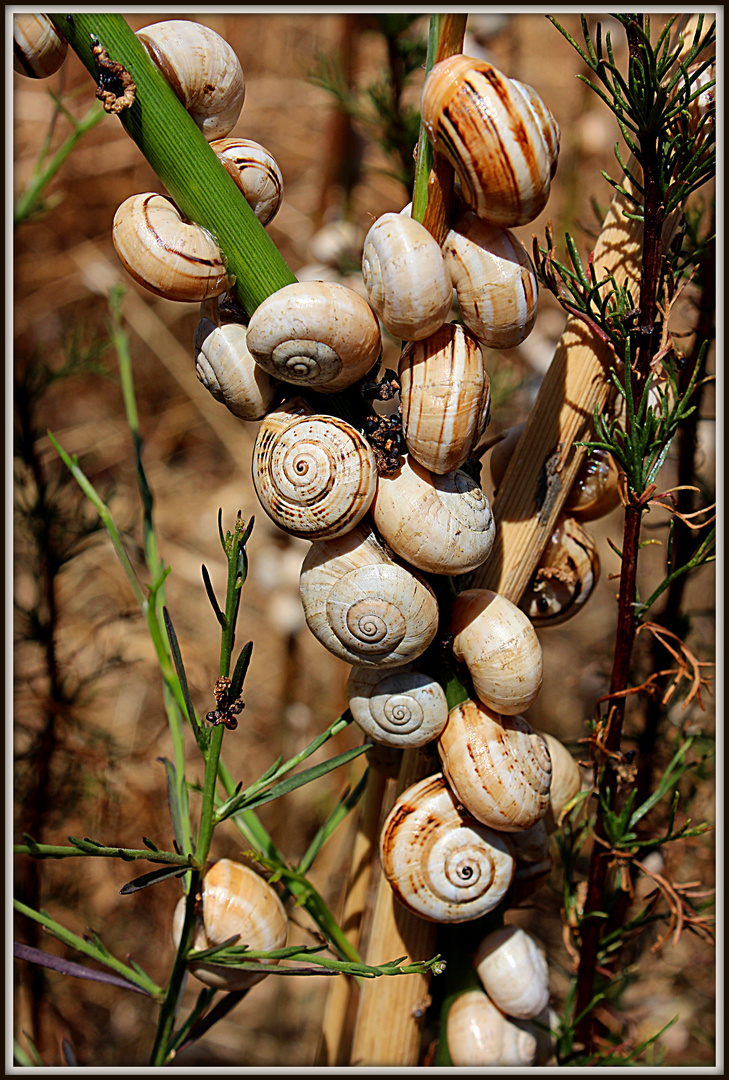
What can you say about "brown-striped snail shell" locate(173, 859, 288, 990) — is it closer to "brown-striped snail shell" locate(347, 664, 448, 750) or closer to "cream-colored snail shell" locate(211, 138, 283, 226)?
"brown-striped snail shell" locate(347, 664, 448, 750)

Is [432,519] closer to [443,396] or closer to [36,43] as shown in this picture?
[443,396]

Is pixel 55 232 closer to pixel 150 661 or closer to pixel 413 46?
pixel 150 661

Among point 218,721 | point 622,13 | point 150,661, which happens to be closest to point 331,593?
point 218,721

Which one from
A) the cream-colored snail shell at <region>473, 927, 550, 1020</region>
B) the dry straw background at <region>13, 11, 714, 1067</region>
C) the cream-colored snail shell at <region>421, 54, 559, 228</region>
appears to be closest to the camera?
the cream-colored snail shell at <region>421, 54, 559, 228</region>

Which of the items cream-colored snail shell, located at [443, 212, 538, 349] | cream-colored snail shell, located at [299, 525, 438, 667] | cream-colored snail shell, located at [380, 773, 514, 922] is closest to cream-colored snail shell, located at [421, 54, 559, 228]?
cream-colored snail shell, located at [443, 212, 538, 349]

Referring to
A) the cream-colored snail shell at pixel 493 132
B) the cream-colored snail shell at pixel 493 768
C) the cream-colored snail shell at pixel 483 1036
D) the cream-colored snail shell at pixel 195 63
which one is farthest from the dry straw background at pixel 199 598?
the cream-colored snail shell at pixel 493 132
